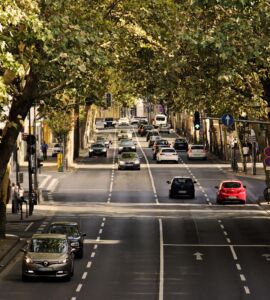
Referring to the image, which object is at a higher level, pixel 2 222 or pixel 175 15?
pixel 175 15

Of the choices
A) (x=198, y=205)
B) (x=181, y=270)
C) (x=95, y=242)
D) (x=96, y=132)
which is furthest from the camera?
(x=96, y=132)

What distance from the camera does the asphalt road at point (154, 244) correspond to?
114ft

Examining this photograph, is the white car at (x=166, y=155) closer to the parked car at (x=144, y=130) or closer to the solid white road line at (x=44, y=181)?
the solid white road line at (x=44, y=181)

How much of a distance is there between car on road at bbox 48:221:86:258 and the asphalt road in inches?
25.3

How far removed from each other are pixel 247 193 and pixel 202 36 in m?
35.9

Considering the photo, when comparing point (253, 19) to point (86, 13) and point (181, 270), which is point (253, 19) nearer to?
point (86, 13)

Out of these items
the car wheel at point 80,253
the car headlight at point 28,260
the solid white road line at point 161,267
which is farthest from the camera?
the car wheel at point 80,253

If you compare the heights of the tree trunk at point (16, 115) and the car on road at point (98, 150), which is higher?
the tree trunk at point (16, 115)

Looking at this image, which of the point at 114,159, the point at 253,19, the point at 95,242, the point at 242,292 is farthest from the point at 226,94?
the point at 114,159

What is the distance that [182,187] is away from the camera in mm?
71312

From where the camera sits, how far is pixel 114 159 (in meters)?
111

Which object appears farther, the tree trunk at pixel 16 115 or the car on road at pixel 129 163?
the car on road at pixel 129 163

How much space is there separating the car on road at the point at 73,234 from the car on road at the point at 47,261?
4.23 m

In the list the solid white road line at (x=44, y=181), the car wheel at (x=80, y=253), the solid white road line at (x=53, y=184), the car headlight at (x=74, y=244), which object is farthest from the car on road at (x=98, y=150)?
the car headlight at (x=74, y=244)
